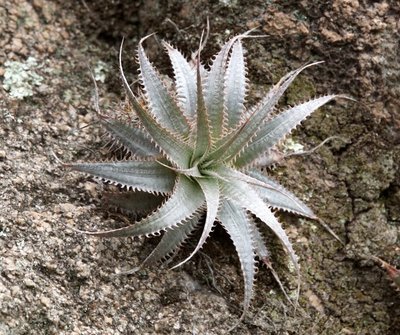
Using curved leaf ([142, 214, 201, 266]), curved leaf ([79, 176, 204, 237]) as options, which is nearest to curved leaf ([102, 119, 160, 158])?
curved leaf ([79, 176, 204, 237])

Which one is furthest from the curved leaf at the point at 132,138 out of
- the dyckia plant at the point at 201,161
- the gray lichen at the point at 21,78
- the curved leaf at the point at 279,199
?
the gray lichen at the point at 21,78

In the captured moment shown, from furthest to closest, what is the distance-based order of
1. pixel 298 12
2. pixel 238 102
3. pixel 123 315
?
pixel 298 12 → pixel 238 102 → pixel 123 315

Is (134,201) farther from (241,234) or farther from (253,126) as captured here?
Result: (253,126)

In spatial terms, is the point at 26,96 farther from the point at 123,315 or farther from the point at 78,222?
the point at 123,315

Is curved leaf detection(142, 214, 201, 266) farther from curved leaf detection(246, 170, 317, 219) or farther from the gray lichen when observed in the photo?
the gray lichen

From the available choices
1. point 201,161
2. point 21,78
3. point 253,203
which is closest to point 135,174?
point 201,161

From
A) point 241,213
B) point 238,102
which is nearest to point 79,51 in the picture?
point 238,102
